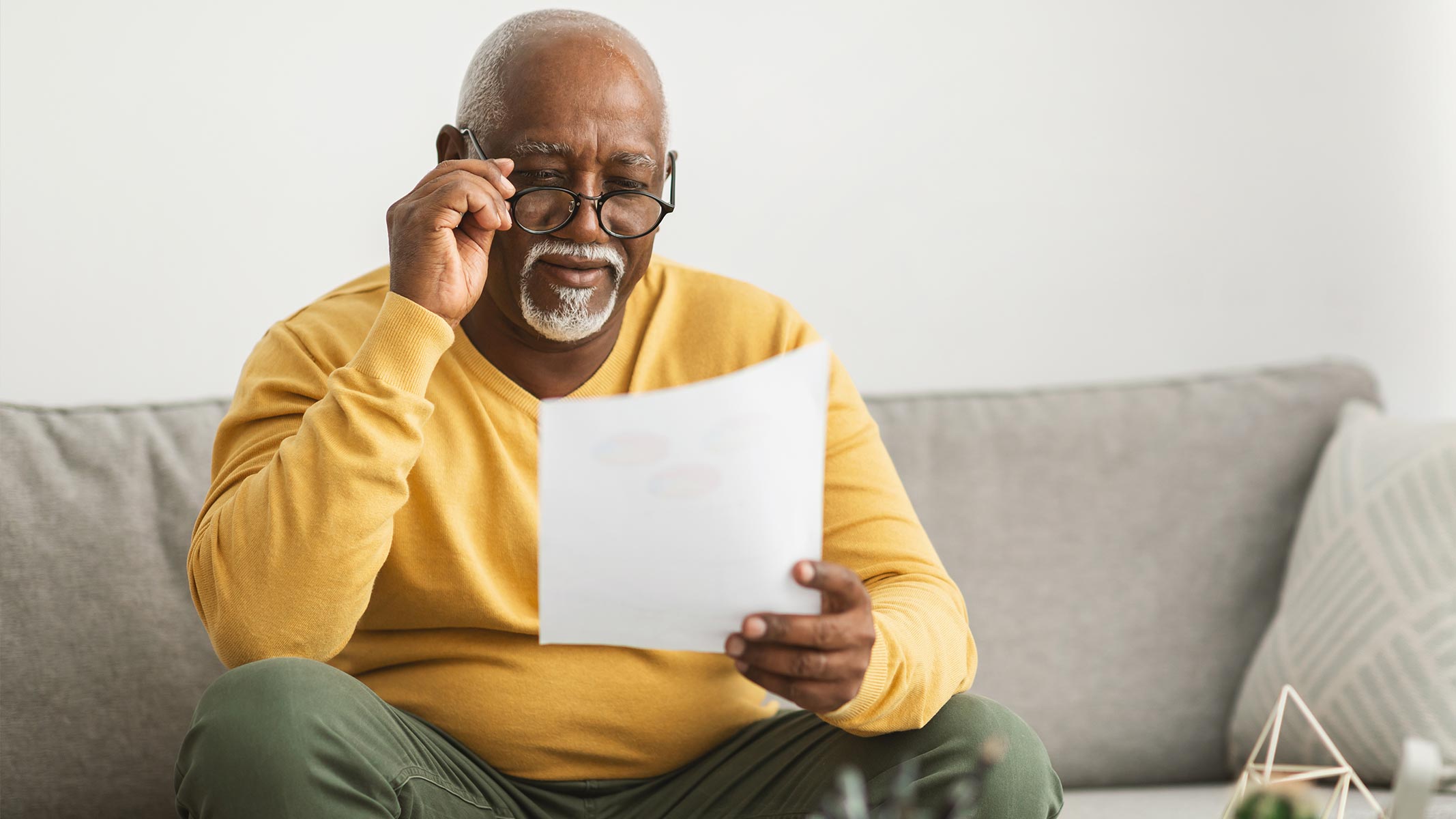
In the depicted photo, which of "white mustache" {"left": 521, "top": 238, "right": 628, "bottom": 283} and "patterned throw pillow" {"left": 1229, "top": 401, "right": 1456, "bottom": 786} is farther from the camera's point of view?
"patterned throw pillow" {"left": 1229, "top": 401, "right": 1456, "bottom": 786}

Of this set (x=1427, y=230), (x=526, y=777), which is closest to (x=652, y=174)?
(x=526, y=777)

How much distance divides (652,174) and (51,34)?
3.41ft

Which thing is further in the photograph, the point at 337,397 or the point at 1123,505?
the point at 1123,505

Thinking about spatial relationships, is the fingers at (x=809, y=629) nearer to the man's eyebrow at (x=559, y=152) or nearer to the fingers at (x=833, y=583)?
the fingers at (x=833, y=583)

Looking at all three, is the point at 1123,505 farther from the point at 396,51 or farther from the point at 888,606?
the point at 396,51

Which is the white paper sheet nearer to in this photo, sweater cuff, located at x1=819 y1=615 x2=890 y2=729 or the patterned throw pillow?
sweater cuff, located at x1=819 y1=615 x2=890 y2=729

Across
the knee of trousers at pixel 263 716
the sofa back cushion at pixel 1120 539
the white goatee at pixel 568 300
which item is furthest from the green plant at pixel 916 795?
the sofa back cushion at pixel 1120 539

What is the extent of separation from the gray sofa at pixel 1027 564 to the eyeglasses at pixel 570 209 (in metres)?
0.64

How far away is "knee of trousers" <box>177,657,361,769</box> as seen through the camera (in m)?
1.02

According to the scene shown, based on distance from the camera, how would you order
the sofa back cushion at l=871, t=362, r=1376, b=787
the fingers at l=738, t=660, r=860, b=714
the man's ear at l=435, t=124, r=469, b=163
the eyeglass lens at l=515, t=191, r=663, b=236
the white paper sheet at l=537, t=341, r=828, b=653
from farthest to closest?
1. the sofa back cushion at l=871, t=362, r=1376, b=787
2. the man's ear at l=435, t=124, r=469, b=163
3. the eyeglass lens at l=515, t=191, r=663, b=236
4. the fingers at l=738, t=660, r=860, b=714
5. the white paper sheet at l=537, t=341, r=828, b=653

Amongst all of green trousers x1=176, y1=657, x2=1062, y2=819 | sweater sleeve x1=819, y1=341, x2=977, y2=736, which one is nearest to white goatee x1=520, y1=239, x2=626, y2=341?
sweater sleeve x1=819, y1=341, x2=977, y2=736

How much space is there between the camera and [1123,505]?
184cm

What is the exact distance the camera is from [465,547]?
129 centimetres

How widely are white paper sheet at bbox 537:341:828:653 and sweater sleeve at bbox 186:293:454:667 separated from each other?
26cm
